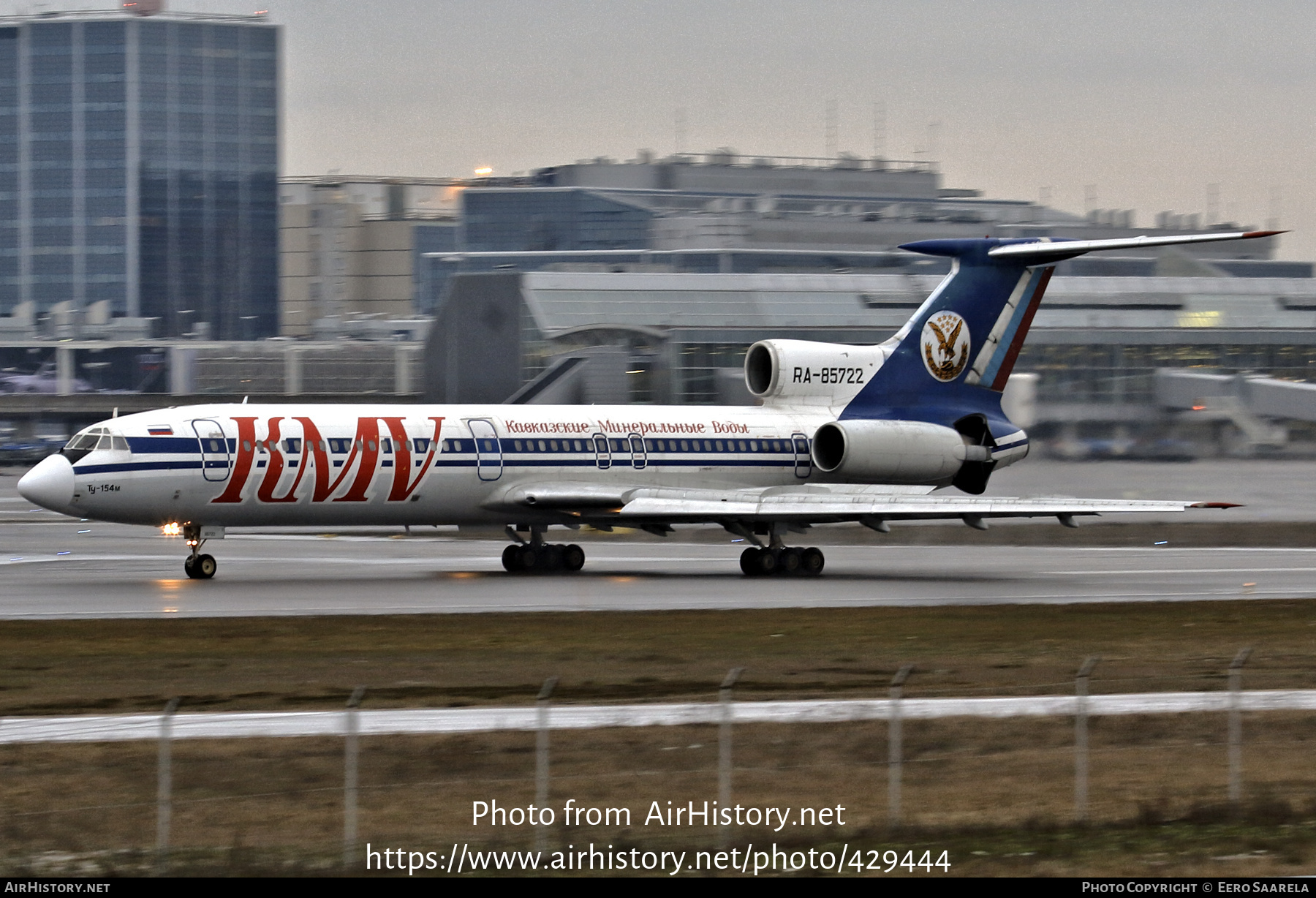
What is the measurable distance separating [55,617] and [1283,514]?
122 feet

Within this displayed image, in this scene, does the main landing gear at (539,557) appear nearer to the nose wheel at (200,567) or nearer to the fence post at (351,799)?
the nose wheel at (200,567)

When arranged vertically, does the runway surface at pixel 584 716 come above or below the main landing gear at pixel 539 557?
above

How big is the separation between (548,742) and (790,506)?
20.7 metres

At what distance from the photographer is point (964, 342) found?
41.7 meters

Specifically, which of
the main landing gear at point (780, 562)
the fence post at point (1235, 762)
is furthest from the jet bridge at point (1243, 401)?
the fence post at point (1235, 762)

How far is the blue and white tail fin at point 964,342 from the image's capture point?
135ft

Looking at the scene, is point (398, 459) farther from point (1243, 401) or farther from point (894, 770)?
point (1243, 401)

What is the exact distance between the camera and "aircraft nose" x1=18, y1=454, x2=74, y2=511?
32719 millimetres

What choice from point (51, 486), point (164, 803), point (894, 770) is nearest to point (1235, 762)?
point (894, 770)

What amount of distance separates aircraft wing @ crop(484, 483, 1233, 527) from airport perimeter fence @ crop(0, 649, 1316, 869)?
14.7 meters

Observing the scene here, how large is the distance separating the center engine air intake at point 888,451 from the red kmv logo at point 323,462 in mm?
9831

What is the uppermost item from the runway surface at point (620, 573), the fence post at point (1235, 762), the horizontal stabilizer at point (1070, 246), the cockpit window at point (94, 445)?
the horizontal stabilizer at point (1070, 246)
